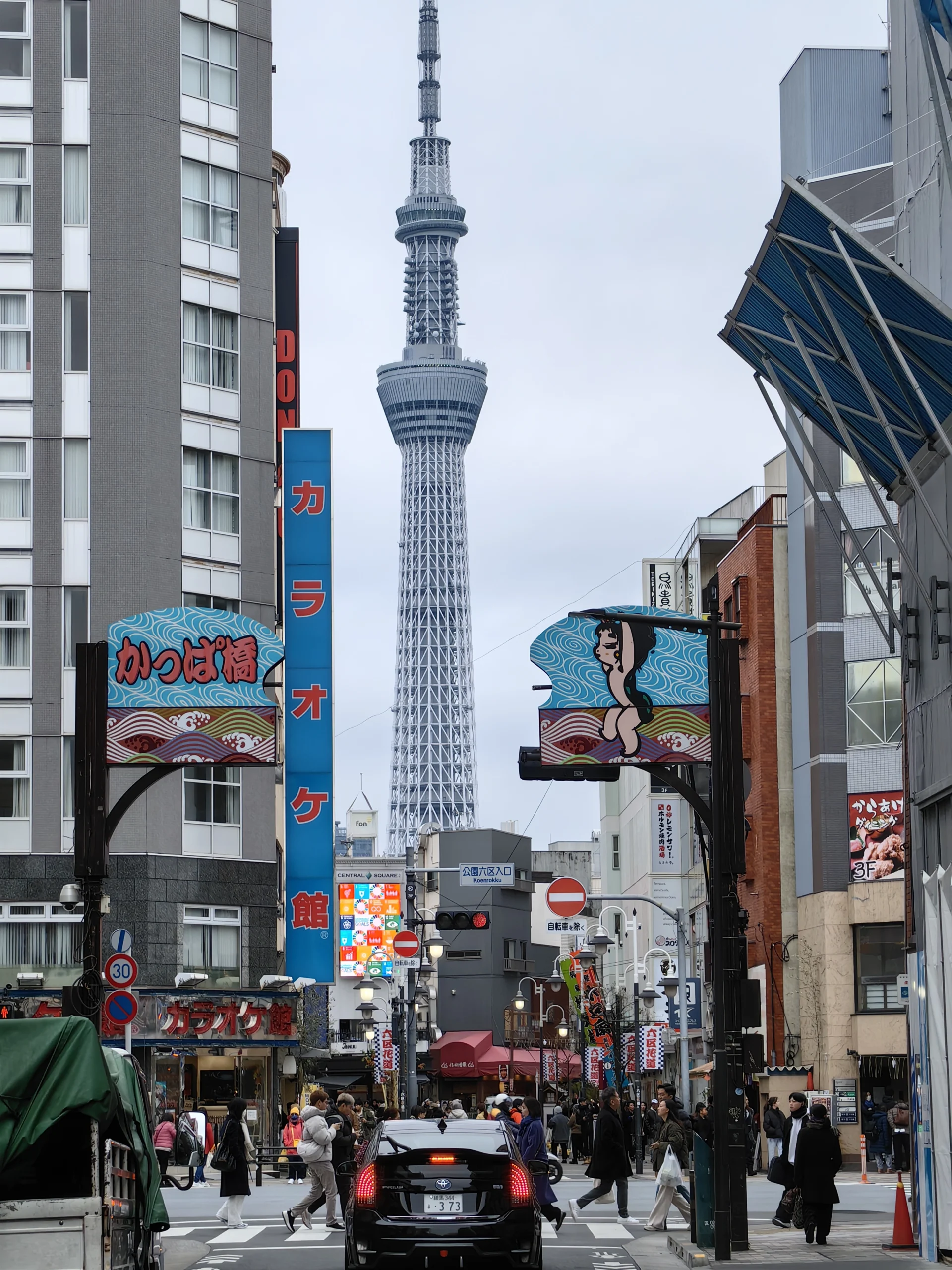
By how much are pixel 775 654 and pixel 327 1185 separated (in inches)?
1272

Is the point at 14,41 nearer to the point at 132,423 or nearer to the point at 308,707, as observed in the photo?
the point at 132,423

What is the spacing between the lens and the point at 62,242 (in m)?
53.0

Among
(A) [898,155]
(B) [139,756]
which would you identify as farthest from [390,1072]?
(A) [898,155]

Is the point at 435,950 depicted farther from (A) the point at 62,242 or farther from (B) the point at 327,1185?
(B) the point at 327,1185

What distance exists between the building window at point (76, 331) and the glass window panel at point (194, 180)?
4.23 m

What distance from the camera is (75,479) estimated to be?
52.3 m

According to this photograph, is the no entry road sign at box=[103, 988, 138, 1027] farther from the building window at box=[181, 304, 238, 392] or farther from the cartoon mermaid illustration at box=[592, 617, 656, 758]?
the building window at box=[181, 304, 238, 392]

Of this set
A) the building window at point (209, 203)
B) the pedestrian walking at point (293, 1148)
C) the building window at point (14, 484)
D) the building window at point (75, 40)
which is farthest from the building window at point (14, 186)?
the pedestrian walking at point (293, 1148)

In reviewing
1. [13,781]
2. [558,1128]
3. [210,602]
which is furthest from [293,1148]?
[210,602]

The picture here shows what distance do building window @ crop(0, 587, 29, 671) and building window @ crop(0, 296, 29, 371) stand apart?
6.06 m

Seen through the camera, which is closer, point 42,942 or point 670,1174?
point 670,1174

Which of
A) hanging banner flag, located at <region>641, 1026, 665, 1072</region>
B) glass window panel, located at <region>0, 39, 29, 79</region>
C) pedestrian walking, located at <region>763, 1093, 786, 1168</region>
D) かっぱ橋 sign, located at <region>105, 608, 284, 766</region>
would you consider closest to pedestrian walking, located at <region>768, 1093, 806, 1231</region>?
かっぱ橋 sign, located at <region>105, 608, 284, 766</region>

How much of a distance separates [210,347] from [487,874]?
56.3ft

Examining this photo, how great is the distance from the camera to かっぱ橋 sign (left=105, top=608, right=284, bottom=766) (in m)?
30.2
